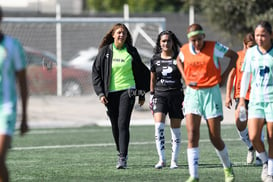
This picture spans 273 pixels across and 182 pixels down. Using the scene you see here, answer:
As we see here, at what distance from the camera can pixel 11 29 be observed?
2577 cm

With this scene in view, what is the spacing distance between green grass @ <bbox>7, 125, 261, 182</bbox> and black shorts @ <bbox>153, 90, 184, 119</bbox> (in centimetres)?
86

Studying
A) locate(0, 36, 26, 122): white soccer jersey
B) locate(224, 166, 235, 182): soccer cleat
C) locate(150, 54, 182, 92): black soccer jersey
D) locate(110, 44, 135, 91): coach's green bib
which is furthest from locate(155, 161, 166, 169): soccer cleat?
locate(0, 36, 26, 122): white soccer jersey

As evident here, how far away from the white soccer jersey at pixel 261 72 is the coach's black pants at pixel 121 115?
291cm

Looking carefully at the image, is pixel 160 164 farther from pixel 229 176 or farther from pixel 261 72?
pixel 261 72

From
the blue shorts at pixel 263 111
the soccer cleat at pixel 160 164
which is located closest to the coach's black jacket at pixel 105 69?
the soccer cleat at pixel 160 164

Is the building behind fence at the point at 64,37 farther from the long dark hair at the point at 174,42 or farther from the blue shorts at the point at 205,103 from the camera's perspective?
the blue shorts at the point at 205,103

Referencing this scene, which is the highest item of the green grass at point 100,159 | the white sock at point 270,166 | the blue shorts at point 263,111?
the blue shorts at point 263,111

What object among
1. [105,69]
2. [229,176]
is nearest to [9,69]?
[229,176]

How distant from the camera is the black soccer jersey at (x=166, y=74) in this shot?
13938 mm

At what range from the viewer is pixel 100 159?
15398 mm

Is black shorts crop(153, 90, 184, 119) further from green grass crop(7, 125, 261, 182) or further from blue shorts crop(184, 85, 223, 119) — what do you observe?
blue shorts crop(184, 85, 223, 119)

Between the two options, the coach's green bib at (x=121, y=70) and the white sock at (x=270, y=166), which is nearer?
the white sock at (x=270, y=166)

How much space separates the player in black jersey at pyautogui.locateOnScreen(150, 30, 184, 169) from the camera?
13.9 meters

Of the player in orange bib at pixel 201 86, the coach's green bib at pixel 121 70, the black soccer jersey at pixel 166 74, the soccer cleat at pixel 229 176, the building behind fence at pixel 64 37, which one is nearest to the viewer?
the player in orange bib at pixel 201 86
